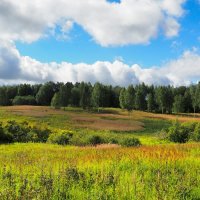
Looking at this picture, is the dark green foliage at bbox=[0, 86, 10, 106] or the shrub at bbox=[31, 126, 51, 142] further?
the dark green foliage at bbox=[0, 86, 10, 106]

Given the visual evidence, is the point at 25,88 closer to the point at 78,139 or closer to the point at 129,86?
the point at 129,86

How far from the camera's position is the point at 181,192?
7.73m

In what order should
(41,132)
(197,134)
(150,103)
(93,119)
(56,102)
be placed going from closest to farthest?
(197,134)
(41,132)
(93,119)
(56,102)
(150,103)

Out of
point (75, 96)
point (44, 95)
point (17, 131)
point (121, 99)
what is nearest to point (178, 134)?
point (17, 131)

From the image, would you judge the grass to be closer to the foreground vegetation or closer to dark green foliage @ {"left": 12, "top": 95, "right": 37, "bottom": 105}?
the foreground vegetation

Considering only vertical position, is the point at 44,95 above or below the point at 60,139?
above

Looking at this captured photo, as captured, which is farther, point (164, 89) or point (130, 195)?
point (164, 89)

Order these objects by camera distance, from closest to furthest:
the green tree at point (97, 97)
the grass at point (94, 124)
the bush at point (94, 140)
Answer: the bush at point (94, 140)
the grass at point (94, 124)
the green tree at point (97, 97)

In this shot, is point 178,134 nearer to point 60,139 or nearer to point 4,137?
point 60,139

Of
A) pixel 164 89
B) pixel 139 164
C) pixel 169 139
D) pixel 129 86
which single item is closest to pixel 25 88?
pixel 129 86

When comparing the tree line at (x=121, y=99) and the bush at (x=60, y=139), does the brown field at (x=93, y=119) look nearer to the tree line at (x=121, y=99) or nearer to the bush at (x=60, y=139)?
the bush at (x=60, y=139)

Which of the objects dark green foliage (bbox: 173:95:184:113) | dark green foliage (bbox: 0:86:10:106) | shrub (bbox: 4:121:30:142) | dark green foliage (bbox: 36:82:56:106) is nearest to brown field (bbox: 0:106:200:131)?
shrub (bbox: 4:121:30:142)

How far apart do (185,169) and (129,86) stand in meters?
125

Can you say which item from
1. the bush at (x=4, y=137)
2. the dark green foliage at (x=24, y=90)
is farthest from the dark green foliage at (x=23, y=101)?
the bush at (x=4, y=137)
